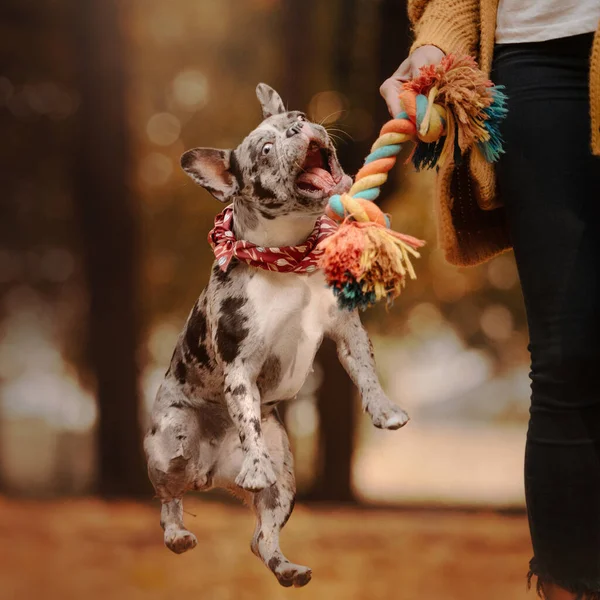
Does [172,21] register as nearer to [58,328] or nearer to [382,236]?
[58,328]

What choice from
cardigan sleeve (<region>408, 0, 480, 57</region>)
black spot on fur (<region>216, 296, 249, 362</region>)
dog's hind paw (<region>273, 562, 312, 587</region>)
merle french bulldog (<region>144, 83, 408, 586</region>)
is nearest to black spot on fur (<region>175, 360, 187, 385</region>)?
merle french bulldog (<region>144, 83, 408, 586</region>)

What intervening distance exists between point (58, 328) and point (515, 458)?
2.00 meters

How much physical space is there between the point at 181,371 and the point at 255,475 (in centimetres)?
27

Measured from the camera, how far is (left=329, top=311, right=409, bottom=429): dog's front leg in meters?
1.12

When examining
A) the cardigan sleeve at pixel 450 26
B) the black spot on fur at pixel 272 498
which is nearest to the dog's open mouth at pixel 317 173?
the cardigan sleeve at pixel 450 26

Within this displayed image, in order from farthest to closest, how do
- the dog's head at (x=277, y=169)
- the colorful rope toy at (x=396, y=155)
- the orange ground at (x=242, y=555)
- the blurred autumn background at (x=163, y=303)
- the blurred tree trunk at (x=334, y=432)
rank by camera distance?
the blurred tree trunk at (x=334, y=432) < the blurred autumn background at (x=163, y=303) < the orange ground at (x=242, y=555) < the dog's head at (x=277, y=169) < the colorful rope toy at (x=396, y=155)

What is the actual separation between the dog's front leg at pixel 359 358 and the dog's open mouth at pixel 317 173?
7.4 inches

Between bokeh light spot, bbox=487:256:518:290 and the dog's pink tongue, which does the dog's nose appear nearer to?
the dog's pink tongue

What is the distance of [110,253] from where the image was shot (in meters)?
3.30

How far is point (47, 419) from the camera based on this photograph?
130 inches

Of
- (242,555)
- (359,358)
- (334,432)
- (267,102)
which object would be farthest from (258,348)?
(334,432)

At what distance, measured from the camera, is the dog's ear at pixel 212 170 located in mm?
1162

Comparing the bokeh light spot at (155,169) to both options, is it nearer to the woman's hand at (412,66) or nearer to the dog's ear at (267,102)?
the dog's ear at (267,102)

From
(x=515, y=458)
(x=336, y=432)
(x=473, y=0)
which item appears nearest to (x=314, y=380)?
(x=336, y=432)
